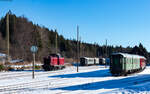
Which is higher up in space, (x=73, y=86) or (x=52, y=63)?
(x=52, y=63)

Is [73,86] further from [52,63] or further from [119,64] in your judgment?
[52,63]

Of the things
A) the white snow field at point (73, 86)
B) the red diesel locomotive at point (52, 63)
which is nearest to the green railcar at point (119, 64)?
the white snow field at point (73, 86)

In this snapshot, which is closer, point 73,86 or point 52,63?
point 73,86

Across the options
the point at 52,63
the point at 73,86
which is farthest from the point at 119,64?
the point at 52,63

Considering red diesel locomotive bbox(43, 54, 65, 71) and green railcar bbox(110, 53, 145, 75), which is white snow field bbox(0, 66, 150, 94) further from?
red diesel locomotive bbox(43, 54, 65, 71)

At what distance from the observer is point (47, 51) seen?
268 ft

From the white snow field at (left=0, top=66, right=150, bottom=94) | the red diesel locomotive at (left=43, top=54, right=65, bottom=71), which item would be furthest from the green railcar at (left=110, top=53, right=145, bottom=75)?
the red diesel locomotive at (left=43, top=54, right=65, bottom=71)

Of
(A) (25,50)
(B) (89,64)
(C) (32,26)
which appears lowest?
(B) (89,64)

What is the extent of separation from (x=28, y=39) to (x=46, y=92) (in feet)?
218

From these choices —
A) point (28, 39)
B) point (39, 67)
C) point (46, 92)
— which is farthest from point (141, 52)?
point (46, 92)

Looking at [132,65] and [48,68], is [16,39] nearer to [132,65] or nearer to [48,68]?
[48,68]

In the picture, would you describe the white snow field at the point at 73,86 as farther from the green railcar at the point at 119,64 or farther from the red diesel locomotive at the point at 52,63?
the red diesel locomotive at the point at 52,63

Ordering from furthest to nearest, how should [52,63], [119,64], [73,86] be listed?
[52,63] → [119,64] → [73,86]

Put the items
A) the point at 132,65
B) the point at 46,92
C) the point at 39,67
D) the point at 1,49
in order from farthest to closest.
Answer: the point at 1,49 → the point at 39,67 → the point at 132,65 → the point at 46,92
